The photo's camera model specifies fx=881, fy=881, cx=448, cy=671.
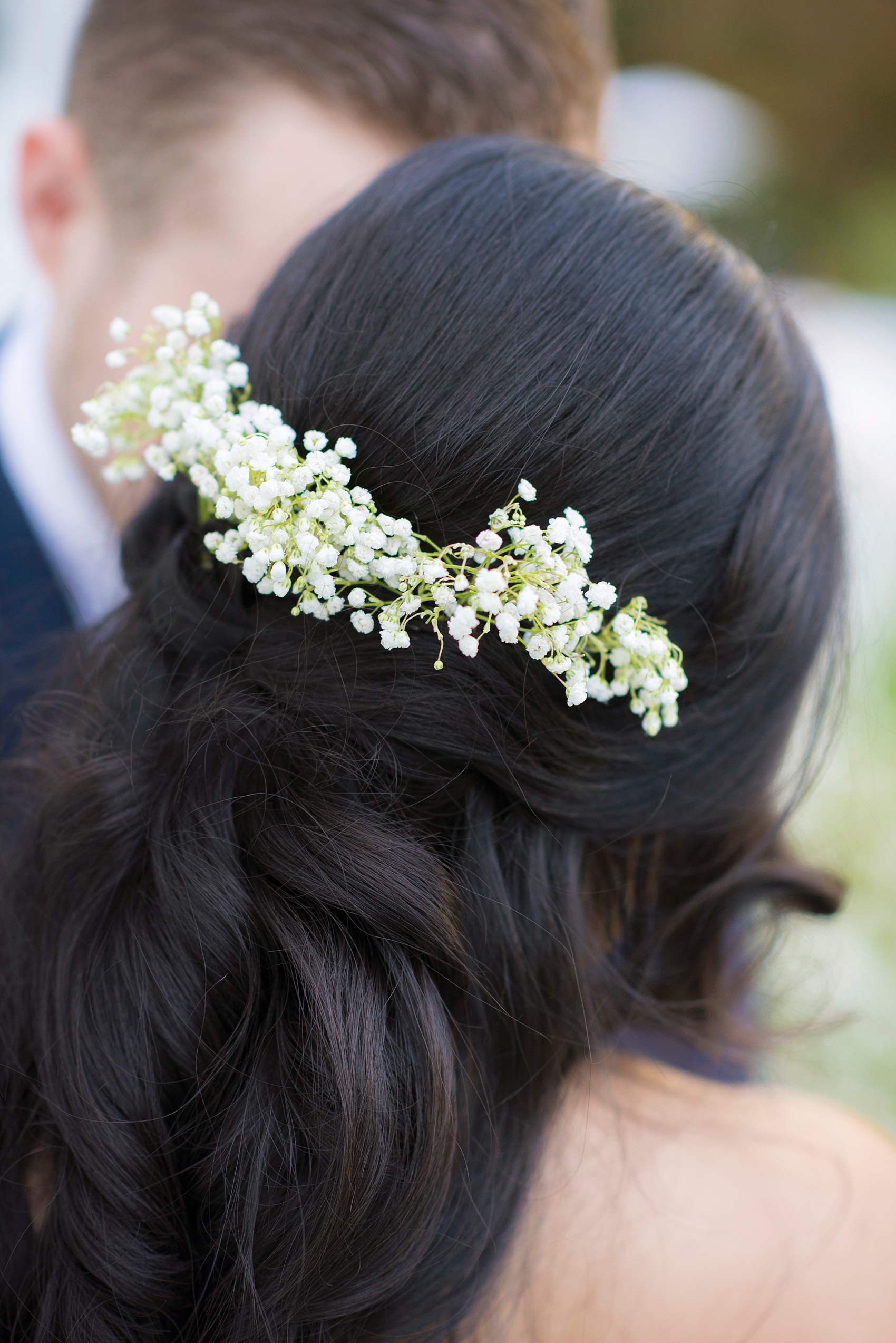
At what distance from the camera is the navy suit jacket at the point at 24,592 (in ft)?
5.58

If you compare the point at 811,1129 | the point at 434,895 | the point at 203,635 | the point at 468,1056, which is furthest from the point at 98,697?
the point at 811,1129

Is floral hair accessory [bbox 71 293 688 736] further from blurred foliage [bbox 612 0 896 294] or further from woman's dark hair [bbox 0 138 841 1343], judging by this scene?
blurred foliage [bbox 612 0 896 294]

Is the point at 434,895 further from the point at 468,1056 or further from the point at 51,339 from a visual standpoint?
the point at 51,339

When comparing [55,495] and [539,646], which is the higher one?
[539,646]

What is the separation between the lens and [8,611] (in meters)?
1.73

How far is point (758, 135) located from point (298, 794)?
598 centimetres

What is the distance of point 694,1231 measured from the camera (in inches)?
41.1

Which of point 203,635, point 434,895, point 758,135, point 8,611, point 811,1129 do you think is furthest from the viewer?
point 758,135

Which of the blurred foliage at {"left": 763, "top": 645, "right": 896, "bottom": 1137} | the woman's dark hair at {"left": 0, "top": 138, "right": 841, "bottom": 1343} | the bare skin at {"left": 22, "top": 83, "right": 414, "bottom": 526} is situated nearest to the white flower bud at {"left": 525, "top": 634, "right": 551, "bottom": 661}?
the woman's dark hair at {"left": 0, "top": 138, "right": 841, "bottom": 1343}

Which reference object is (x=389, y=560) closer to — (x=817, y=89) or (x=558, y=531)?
(x=558, y=531)

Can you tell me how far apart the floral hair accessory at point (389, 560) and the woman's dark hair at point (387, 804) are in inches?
2.4

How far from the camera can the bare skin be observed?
1566 mm

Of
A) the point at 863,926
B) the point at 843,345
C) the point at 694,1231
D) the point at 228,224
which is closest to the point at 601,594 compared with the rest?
→ the point at 694,1231

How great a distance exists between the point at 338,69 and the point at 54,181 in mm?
684
